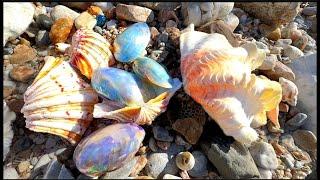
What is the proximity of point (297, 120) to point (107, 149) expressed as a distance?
834 millimetres

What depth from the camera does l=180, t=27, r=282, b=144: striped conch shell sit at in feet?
5.79

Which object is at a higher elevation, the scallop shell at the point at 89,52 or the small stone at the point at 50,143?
the scallop shell at the point at 89,52

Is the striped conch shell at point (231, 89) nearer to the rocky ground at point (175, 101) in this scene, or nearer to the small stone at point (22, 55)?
the rocky ground at point (175, 101)

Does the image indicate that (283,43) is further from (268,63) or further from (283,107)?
(283,107)

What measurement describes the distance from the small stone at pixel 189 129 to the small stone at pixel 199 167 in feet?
0.21

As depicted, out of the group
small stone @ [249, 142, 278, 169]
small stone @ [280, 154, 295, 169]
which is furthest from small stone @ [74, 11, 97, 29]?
small stone @ [280, 154, 295, 169]

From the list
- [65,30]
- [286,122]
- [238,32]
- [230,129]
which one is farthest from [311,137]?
[65,30]

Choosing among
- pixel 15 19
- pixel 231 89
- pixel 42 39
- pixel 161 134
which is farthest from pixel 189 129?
pixel 15 19

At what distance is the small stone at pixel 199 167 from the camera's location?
6.00 feet

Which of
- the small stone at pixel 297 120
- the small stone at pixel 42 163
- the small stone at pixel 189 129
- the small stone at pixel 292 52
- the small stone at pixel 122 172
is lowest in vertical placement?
the small stone at pixel 42 163

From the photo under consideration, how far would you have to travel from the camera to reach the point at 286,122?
2.01 m

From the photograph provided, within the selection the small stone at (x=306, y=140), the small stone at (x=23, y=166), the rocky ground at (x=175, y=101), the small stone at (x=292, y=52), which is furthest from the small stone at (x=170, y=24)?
the small stone at (x=23, y=166)

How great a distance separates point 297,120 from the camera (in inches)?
78.3

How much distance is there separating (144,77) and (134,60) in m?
0.12
